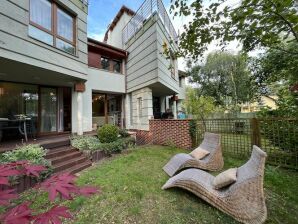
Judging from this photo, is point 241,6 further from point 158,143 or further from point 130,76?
point 130,76

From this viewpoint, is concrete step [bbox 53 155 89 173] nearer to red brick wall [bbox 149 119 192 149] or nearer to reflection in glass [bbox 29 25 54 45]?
red brick wall [bbox 149 119 192 149]

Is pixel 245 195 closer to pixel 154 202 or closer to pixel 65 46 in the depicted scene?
pixel 154 202

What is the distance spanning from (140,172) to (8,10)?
6039 mm

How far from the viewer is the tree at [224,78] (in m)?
21.2

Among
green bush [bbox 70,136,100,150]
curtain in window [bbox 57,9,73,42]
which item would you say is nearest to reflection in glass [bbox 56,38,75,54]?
curtain in window [bbox 57,9,73,42]

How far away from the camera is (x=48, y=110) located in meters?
8.34

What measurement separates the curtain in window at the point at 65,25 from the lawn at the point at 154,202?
19.4 feet

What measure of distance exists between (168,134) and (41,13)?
707 centimetres

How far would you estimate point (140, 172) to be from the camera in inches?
179

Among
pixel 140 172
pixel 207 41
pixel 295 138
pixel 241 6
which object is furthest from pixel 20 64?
pixel 295 138

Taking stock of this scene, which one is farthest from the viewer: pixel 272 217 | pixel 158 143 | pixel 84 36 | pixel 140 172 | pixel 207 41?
pixel 158 143

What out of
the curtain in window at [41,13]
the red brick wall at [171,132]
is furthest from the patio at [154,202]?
the curtain in window at [41,13]

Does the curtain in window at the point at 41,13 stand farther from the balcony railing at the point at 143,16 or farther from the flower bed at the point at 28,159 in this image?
the balcony railing at the point at 143,16

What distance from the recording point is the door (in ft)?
26.6
